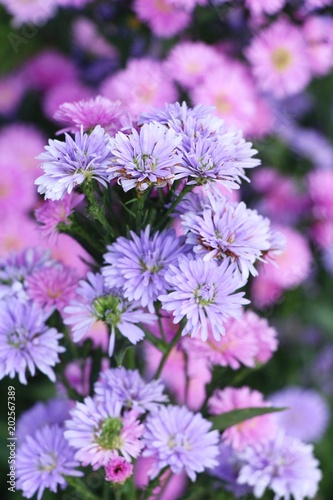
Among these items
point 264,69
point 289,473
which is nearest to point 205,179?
point 289,473

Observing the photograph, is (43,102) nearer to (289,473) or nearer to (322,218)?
(322,218)

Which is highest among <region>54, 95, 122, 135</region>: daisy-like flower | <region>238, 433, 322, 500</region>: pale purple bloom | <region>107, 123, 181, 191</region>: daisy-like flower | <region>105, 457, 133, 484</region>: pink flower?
<region>54, 95, 122, 135</region>: daisy-like flower

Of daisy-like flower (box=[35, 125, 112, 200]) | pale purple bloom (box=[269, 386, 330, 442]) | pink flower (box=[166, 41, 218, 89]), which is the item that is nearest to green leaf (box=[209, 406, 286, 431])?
daisy-like flower (box=[35, 125, 112, 200])

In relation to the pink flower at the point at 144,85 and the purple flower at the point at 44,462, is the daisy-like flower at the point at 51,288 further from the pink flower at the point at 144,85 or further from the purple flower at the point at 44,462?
the pink flower at the point at 144,85

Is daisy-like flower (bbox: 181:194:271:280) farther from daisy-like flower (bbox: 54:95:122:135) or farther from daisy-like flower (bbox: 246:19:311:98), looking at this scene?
daisy-like flower (bbox: 246:19:311:98)

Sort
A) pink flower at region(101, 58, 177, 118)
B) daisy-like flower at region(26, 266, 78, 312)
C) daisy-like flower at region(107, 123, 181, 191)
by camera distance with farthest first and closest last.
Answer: pink flower at region(101, 58, 177, 118)
daisy-like flower at region(26, 266, 78, 312)
daisy-like flower at region(107, 123, 181, 191)

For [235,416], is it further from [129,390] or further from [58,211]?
[58,211]
